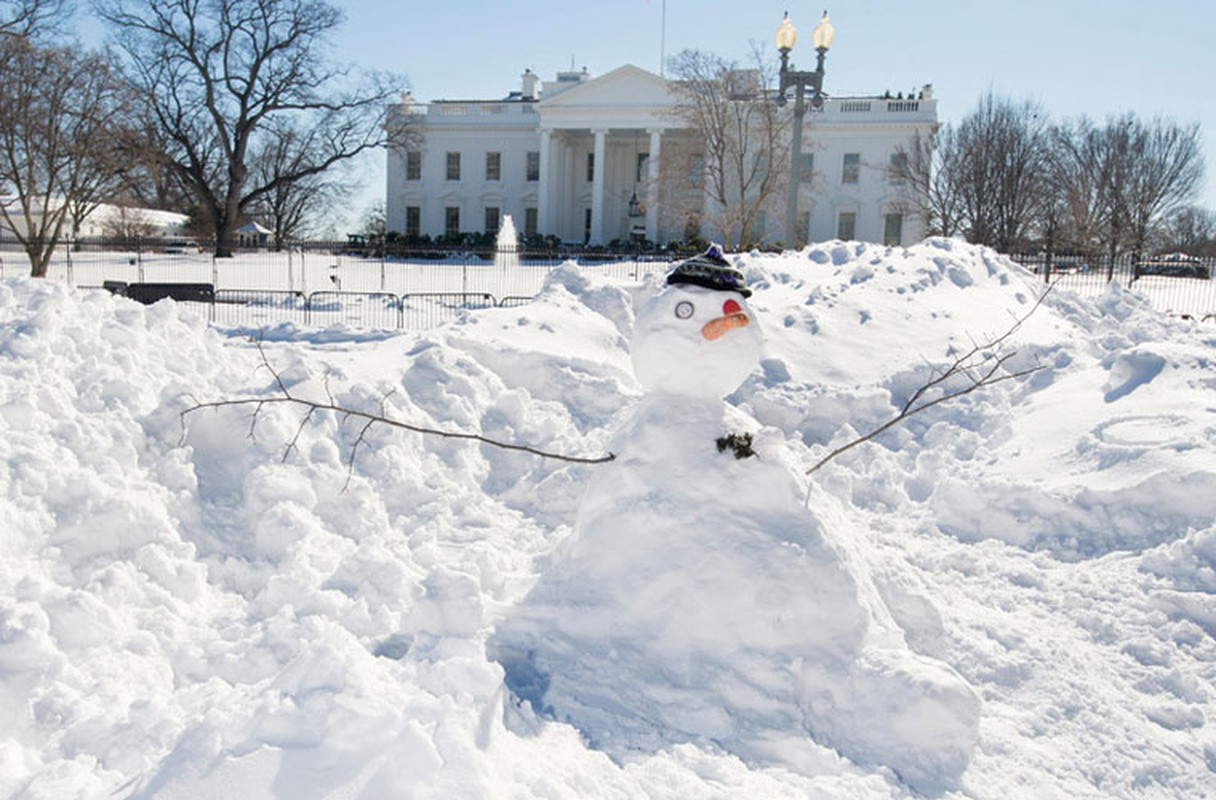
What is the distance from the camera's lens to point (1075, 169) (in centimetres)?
4062

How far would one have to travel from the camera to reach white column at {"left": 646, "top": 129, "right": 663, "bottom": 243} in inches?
1741

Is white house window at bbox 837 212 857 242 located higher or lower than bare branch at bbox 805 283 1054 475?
higher

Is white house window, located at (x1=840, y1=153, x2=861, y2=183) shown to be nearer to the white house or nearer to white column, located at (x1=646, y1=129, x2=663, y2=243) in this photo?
the white house

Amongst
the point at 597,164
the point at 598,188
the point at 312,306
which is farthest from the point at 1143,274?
the point at 312,306

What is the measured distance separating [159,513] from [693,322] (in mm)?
3355

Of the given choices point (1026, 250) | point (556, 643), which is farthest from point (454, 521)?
A: point (1026, 250)

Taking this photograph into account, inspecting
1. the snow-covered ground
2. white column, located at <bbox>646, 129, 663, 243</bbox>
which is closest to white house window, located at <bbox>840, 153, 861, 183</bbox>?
white column, located at <bbox>646, 129, 663, 243</bbox>

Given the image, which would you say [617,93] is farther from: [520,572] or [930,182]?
[520,572]

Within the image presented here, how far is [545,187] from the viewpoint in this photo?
168 feet

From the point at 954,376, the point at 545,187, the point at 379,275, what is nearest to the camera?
the point at 954,376

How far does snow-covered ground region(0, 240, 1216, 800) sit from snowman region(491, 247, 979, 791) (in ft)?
0.07

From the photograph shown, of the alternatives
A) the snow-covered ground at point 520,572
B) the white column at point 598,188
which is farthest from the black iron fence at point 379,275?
the white column at point 598,188

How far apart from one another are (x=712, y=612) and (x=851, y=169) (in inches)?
1937

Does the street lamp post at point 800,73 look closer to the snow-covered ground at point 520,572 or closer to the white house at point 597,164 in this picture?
the snow-covered ground at point 520,572
